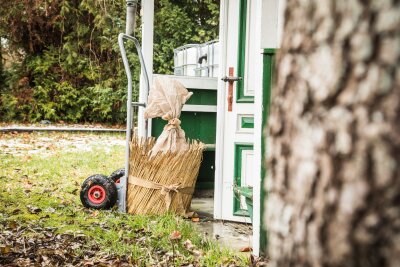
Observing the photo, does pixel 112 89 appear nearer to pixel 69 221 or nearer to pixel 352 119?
pixel 69 221

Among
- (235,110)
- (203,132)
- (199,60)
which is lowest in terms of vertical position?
(203,132)

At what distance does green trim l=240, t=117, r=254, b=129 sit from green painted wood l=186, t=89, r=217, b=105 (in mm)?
1369

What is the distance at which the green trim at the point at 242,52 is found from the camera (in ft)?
15.9

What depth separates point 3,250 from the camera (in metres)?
3.54

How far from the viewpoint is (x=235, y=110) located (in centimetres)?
488

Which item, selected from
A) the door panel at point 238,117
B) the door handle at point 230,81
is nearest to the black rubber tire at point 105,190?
the door panel at point 238,117

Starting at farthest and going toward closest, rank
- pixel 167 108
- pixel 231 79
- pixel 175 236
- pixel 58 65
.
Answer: pixel 58 65
pixel 167 108
pixel 231 79
pixel 175 236

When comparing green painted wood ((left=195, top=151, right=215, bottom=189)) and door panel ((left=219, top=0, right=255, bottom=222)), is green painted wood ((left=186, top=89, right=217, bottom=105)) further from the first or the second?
door panel ((left=219, top=0, right=255, bottom=222))

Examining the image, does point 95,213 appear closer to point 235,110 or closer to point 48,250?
point 48,250

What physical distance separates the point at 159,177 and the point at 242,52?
1294 mm

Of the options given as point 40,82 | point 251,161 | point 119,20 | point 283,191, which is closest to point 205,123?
point 251,161

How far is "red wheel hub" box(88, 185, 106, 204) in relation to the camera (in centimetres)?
509

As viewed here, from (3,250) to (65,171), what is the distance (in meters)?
4.57

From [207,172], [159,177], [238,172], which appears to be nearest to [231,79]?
[238,172]
